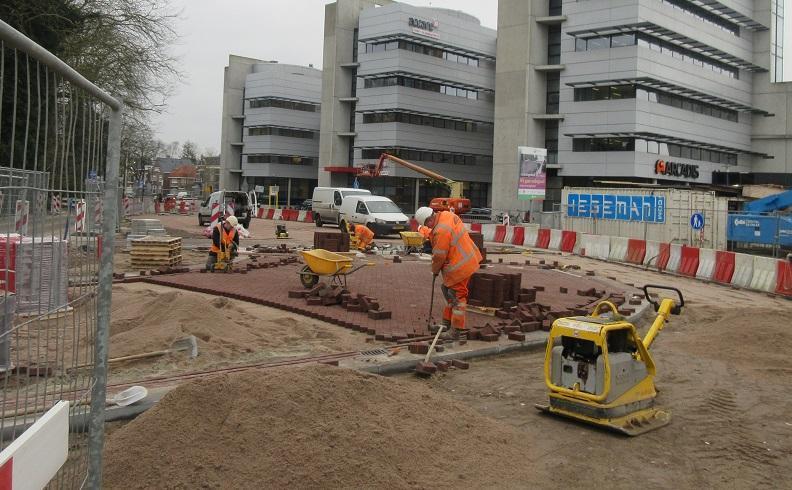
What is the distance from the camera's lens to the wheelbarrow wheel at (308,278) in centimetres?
1323

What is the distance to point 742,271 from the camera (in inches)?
742

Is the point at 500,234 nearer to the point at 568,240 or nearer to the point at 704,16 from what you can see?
the point at 568,240

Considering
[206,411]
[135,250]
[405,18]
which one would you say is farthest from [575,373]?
[405,18]

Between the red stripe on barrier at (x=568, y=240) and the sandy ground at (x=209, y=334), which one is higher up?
the red stripe on barrier at (x=568, y=240)

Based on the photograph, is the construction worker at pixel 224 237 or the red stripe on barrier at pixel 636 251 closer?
the construction worker at pixel 224 237

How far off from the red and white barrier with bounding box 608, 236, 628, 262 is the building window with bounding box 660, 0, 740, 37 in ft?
106

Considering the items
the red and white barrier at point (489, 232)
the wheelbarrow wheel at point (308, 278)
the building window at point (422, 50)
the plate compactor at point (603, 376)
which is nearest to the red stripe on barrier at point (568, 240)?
the red and white barrier at point (489, 232)

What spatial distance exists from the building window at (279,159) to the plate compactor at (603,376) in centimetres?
7548

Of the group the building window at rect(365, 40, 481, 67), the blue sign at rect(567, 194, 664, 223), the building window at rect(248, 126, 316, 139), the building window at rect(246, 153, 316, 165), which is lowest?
the blue sign at rect(567, 194, 664, 223)

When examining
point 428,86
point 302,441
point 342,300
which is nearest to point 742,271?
point 342,300

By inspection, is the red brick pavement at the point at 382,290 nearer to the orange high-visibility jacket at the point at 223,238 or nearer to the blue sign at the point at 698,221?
the orange high-visibility jacket at the point at 223,238

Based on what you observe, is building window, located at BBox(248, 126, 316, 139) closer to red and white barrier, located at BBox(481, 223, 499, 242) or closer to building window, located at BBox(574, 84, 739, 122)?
building window, located at BBox(574, 84, 739, 122)

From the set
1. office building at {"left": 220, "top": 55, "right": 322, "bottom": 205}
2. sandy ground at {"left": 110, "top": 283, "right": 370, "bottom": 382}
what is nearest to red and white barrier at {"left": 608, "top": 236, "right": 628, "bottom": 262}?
sandy ground at {"left": 110, "top": 283, "right": 370, "bottom": 382}

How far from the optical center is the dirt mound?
446 cm
